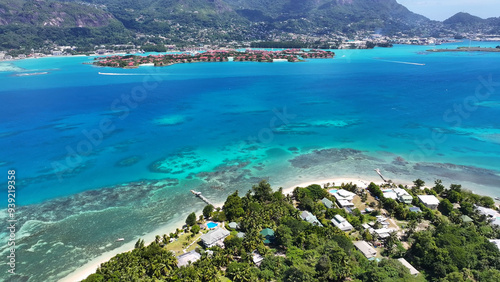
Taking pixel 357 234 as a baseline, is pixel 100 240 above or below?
below

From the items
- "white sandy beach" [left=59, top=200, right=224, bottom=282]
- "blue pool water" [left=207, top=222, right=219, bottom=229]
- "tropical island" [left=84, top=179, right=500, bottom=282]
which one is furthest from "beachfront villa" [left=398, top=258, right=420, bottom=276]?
"white sandy beach" [left=59, top=200, right=224, bottom=282]

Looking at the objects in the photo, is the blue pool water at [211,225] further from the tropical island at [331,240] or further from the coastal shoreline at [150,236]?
the coastal shoreline at [150,236]

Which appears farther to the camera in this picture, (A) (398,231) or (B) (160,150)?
(B) (160,150)

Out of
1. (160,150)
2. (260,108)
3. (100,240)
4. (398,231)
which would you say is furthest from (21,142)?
(398,231)

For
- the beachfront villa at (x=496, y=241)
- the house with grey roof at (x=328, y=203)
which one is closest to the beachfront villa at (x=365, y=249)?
the house with grey roof at (x=328, y=203)

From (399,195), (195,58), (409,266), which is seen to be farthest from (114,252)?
(195,58)

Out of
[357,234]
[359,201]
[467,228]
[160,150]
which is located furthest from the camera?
[160,150]

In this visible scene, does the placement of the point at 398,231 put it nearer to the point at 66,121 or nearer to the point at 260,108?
the point at 260,108

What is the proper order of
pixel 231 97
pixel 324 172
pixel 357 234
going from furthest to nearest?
pixel 231 97 → pixel 324 172 → pixel 357 234
